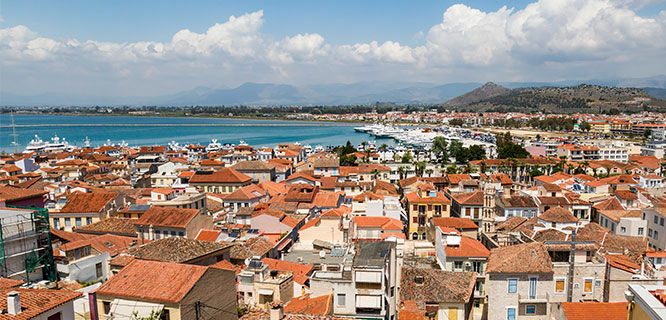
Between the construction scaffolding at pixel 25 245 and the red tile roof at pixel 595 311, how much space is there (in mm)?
17033

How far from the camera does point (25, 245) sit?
14.8m

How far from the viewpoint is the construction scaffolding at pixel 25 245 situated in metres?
14.1

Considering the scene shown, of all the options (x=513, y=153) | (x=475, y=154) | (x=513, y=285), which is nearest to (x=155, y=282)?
(x=513, y=285)

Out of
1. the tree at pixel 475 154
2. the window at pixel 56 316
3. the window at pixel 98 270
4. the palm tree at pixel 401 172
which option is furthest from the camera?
the tree at pixel 475 154

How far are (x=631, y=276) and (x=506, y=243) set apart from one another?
5996mm

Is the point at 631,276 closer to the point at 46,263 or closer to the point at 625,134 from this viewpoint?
the point at 46,263

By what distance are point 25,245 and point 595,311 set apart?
1844 centimetres

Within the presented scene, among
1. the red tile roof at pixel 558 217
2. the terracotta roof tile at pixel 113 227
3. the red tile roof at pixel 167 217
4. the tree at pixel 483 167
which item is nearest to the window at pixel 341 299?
the red tile roof at pixel 167 217

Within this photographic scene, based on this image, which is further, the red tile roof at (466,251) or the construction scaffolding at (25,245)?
the red tile roof at (466,251)

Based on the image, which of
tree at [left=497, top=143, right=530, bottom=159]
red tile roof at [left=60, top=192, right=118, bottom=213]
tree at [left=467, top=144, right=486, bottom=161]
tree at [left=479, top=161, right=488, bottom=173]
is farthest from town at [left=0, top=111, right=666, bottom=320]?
tree at [left=467, top=144, right=486, bottom=161]

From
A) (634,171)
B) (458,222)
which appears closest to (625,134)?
(634,171)

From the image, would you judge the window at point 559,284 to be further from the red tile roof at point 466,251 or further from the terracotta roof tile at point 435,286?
the red tile roof at point 466,251

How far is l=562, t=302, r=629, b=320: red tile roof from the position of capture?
535 inches

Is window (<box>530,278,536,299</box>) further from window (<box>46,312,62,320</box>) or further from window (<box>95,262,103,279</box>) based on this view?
window (<box>95,262,103,279</box>)
